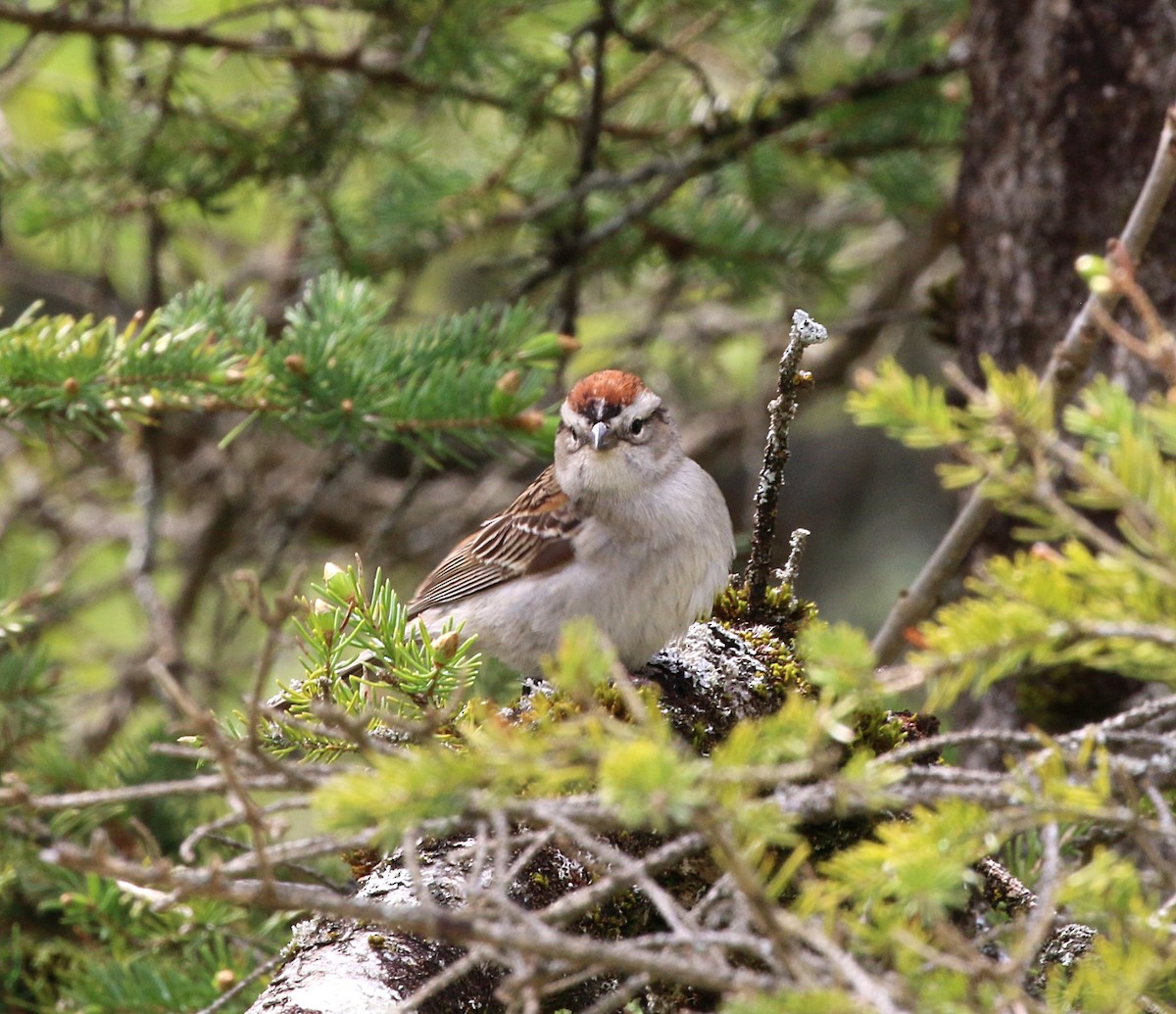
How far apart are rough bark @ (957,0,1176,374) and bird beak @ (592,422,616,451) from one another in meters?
1.31

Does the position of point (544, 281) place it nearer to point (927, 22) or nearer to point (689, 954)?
point (927, 22)

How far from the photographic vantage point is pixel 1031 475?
1.43m

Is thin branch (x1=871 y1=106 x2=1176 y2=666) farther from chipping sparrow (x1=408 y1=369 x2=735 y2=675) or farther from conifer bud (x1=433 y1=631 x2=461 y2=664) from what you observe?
conifer bud (x1=433 y1=631 x2=461 y2=664)

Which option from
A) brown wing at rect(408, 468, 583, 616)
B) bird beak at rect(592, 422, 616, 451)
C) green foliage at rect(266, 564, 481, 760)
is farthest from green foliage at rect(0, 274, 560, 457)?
green foliage at rect(266, 564, 481, 760)

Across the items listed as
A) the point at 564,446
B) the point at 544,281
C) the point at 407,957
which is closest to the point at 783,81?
the point at 544,281

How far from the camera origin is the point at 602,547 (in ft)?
12.2

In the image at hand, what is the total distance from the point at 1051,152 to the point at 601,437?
1.73 m

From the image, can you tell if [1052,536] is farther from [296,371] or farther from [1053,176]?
[1053,176]

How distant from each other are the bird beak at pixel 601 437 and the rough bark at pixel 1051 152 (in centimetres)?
131

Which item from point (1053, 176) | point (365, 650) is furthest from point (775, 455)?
point (1053, 176)

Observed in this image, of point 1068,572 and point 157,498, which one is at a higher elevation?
point 1068,572

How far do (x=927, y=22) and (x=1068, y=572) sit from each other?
174 inches

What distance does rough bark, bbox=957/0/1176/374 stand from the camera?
3.96 meters

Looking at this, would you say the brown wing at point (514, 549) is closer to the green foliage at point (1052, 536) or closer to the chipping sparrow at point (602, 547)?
the chipping sparrow at point (602, 547)
